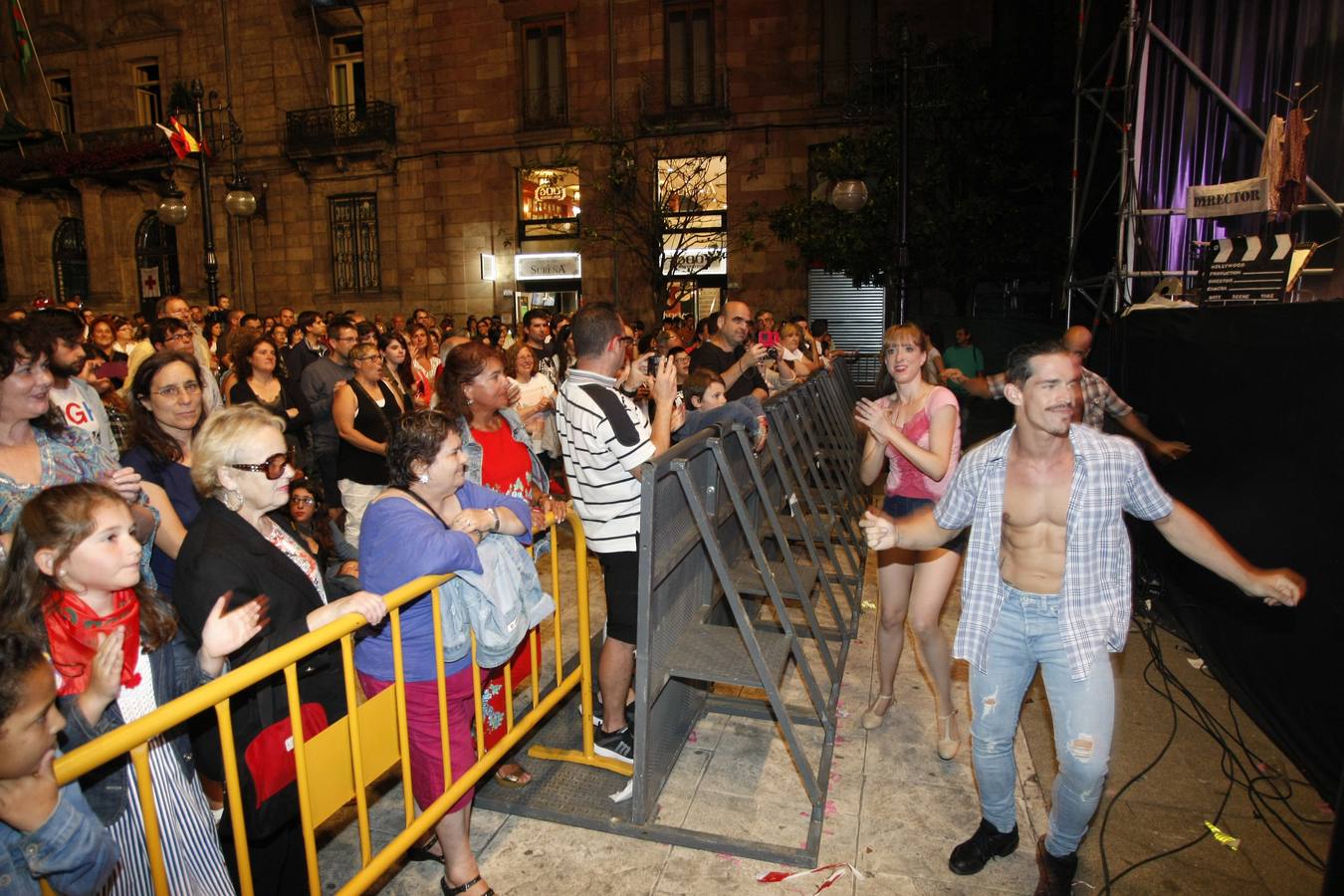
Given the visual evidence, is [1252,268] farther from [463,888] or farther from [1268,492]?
[463,888]

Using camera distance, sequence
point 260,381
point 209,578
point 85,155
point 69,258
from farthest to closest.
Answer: point 69,258, point 85,155, point 260,381, point 209,578

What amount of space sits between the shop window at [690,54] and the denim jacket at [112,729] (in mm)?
20320

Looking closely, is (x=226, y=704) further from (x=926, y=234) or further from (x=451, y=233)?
(x=451, y=233)

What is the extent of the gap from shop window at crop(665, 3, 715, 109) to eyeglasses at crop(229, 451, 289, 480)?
19729 mm

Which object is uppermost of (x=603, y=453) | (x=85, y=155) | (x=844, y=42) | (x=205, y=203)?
(x=844, y=42)

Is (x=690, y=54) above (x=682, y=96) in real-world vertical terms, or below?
above

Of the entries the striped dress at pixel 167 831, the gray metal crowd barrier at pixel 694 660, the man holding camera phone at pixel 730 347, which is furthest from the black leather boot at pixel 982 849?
the man holding camera phone at pixel 730 347

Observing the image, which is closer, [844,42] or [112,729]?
[112,729]

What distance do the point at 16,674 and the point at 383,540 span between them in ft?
4.21

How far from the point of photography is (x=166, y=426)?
3.74m

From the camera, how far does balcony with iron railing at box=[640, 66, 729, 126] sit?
20.4 m

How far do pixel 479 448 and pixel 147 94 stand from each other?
2939 cm

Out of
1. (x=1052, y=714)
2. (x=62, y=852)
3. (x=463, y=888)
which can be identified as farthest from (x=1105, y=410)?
(x=62, y=852)

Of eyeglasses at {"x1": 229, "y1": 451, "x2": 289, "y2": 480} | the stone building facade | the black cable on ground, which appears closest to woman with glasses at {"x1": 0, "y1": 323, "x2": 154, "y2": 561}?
eyeglasses at {"x1": 229, "y1": 451, "x2": 289, "y2": 480}
